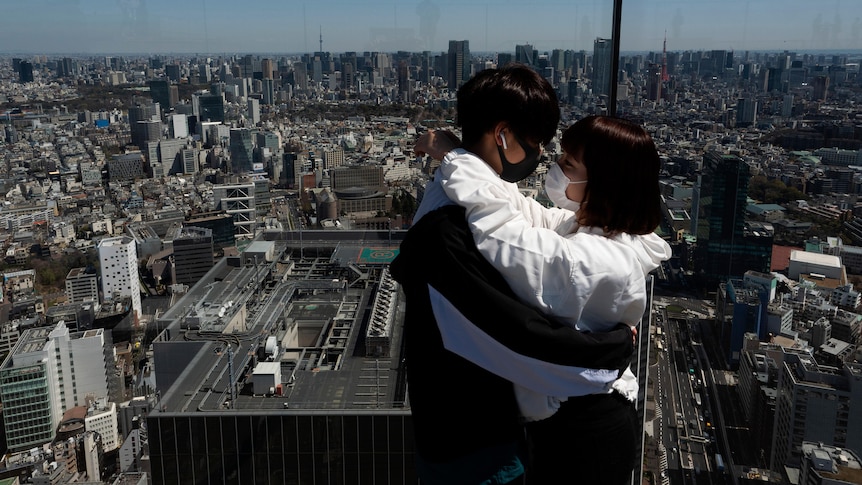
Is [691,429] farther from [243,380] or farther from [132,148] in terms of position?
[132,148]

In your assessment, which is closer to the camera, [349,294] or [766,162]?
[349,294]

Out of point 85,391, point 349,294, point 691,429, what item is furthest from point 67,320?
point 691,429

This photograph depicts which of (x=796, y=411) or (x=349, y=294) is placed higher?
(x=349, y=294)

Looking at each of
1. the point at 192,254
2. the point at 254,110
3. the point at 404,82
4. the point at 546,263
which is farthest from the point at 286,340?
the point at 254,110

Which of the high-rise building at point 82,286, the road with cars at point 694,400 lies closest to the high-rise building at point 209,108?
the high-rise building at point 82,286

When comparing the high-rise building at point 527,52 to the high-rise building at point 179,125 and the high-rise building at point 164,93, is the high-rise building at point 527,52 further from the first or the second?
the high-rise building at point 179,125

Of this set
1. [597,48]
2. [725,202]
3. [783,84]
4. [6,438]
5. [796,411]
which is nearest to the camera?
[597,48]
